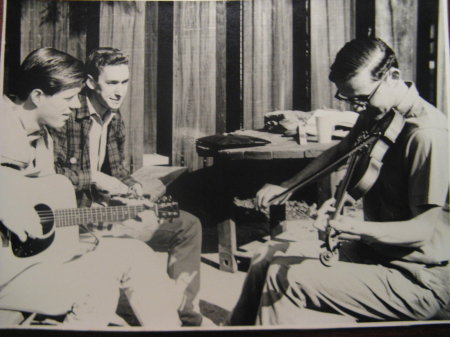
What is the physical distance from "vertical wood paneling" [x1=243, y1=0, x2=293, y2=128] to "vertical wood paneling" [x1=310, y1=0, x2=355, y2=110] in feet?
0.63

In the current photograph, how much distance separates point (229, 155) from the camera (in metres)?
3.15

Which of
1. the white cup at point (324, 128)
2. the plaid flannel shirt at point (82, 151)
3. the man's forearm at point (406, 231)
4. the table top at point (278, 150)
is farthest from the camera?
the plaid flannel shirt at point (82, 151)

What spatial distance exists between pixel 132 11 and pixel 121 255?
6.50 ft

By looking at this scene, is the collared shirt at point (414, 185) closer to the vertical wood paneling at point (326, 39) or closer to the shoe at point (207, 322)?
the vertical wood paneling at point (326, 39)

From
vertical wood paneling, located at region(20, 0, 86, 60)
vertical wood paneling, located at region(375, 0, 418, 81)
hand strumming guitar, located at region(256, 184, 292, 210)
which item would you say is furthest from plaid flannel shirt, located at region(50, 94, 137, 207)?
vertical wood paneling, located at region(375, 0, 418, 81)

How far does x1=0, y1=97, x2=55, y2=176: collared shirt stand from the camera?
11.0 ft

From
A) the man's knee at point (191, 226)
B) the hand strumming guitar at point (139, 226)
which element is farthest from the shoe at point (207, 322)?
the hand strumming guitar at point (139, 226)

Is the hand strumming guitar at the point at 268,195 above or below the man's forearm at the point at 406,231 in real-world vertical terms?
above

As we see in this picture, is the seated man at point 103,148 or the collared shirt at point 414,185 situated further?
the seated man at point 103,148

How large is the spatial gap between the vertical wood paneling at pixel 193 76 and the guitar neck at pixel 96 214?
0.53 meters

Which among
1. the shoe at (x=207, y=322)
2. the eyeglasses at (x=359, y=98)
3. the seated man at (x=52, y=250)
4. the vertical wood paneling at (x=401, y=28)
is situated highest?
the vertical wood paneling at (x=401, y=28)

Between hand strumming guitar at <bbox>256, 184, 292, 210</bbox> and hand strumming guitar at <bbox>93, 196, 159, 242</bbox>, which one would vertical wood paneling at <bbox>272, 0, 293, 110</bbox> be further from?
hand strumming guitar at <bbox>93, 196, 159, 242</bbox>

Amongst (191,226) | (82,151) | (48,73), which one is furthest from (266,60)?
(48,73)

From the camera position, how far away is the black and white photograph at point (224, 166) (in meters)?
3.06
